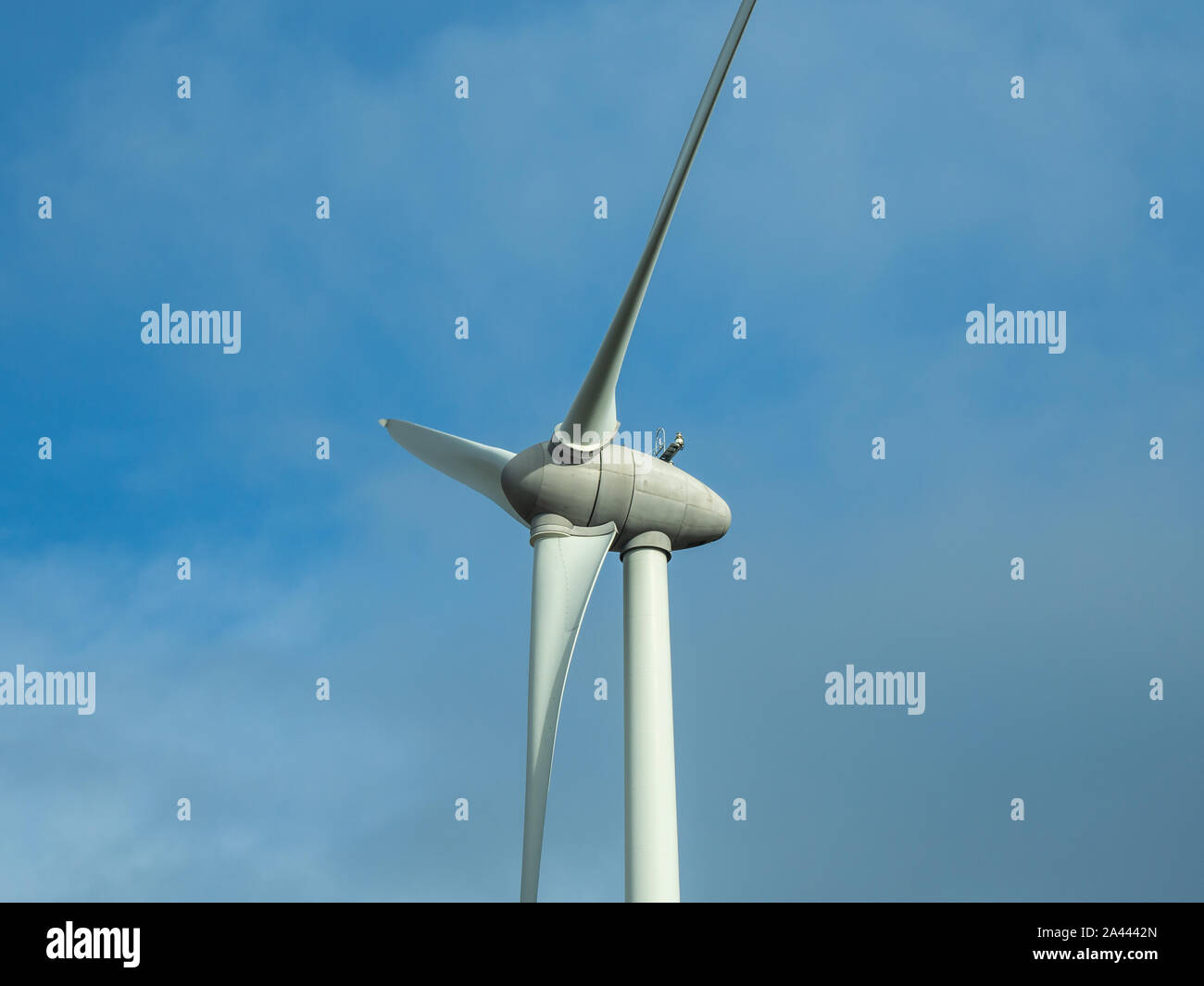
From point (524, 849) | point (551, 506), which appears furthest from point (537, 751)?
point (551, 506)

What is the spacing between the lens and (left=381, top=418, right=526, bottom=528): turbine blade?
2622 centimetres

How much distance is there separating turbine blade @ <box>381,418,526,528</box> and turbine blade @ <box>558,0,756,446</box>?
2.43 meters

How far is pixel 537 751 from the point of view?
877 inches

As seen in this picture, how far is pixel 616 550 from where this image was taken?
25328 mm

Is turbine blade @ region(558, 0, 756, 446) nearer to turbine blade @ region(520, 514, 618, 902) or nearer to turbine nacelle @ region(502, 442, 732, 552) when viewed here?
→ turbine nacelle @ region(502, 442, 732, 552)

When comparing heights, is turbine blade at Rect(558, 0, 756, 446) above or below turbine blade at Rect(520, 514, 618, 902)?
above

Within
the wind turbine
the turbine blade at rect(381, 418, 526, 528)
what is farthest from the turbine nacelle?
the turbine blade at rect(381, 418, 526, 528)

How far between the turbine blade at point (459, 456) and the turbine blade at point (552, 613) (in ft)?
3.57

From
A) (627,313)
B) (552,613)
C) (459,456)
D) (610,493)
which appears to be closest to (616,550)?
(610,493)

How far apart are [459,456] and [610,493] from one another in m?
4.05
